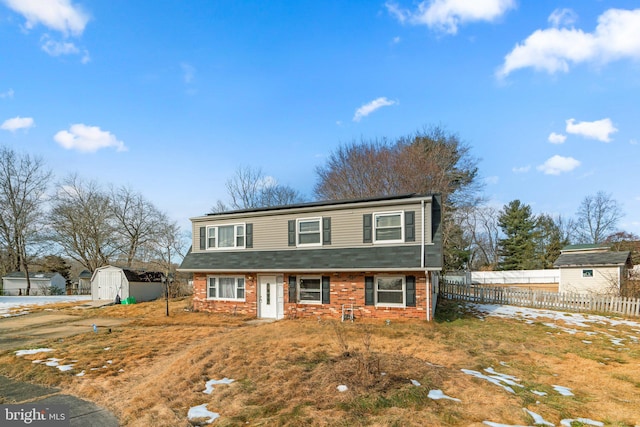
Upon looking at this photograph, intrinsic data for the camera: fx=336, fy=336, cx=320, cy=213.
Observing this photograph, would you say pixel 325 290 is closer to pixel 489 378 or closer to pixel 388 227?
pixel 388 227

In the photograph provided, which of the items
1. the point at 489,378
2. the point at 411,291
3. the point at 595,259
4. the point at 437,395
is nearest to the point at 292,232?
the point at 411,291

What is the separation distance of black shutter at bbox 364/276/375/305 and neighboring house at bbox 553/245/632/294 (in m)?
16.1

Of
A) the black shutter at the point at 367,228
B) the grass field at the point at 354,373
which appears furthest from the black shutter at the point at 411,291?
the black shutter at the point at 367,228

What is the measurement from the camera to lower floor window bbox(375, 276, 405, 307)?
13242 mm

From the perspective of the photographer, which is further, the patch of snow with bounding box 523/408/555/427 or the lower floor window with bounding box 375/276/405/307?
the lower floor window with bounding box 375/276/405/307

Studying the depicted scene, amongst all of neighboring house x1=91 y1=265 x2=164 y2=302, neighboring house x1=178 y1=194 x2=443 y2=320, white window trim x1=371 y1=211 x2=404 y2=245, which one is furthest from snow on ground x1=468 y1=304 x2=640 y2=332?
neighboring house x1=91 y1=265 x2=164 y2=302

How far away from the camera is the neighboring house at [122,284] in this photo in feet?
77.8

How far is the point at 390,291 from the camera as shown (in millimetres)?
13391

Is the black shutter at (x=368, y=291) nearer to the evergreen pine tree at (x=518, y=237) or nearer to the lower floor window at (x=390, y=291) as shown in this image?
the lower floor window at (x=390, y=291)

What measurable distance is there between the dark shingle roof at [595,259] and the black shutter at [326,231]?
18799mm

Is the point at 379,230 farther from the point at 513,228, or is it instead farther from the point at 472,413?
the point at 513,228

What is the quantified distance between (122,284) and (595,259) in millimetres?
32502

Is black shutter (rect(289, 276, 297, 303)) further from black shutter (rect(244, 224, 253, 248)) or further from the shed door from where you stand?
the shed door

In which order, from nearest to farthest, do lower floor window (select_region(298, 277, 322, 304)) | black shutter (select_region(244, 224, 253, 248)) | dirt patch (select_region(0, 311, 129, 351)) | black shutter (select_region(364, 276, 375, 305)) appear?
1. dirt patch (select_region(0, 311, 129, 351))
2. black shutter (select_region(364, 276, 375, 305))
3. lower floor window (select_region(298, 277, 322, 304))
4. black shutter (select_region(244, 224, 253, 248))
